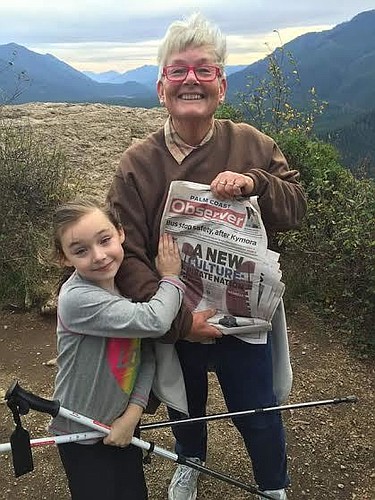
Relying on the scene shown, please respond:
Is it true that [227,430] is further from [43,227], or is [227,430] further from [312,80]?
[312,80]

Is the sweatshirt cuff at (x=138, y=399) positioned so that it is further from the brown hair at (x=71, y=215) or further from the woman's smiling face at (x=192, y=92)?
the woman's smiling face at (x=192, y=92)

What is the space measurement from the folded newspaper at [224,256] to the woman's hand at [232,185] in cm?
4

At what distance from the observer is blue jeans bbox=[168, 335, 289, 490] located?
2447mm

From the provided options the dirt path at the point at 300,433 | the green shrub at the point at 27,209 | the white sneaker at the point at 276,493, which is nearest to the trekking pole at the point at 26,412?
the white sneaker at the point at 276,493

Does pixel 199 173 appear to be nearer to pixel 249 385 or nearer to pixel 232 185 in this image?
pixel 232 185

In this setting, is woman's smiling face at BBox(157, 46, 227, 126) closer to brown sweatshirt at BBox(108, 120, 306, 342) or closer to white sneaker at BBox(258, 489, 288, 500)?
brown sweatshirt at BBox(108, 120, 306, 342)

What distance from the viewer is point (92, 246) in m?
2.07

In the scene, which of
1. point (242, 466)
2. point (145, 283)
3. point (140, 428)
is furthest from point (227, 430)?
point (145, 283)

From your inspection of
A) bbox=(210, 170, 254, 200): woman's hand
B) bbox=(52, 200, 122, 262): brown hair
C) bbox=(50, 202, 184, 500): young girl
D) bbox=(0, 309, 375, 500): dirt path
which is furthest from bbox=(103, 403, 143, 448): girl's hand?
bbox=(0, 309, 375, 500): dirt path

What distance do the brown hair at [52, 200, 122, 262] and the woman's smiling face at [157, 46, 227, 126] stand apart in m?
0.45

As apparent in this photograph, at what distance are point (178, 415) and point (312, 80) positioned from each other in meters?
207

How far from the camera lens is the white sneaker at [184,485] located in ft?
10.5

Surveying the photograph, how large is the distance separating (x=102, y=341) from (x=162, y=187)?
2.04ft

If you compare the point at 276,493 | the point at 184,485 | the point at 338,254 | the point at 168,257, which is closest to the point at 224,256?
the point at 168,257
